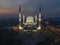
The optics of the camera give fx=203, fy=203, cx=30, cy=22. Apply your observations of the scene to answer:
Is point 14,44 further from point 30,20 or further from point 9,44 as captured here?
point 30,20

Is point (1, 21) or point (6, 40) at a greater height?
point (1, 21)

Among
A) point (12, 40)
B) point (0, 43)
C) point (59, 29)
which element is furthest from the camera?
point (59, 29)

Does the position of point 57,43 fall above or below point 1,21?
below

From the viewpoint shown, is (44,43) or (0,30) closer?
(44,43)

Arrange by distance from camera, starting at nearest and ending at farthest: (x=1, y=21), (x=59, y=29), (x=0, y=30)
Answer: (x=0, y=30), (x=1, y=21), (x=59, y=29)

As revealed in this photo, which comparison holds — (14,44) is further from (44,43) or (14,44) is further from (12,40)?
(44,43)

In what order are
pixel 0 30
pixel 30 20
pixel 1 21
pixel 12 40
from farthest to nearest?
1. pixel 30 20
2. pixel 1 21
3. pixel 0 30
4. pixel 12 40

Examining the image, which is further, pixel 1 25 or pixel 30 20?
pixel 30 20

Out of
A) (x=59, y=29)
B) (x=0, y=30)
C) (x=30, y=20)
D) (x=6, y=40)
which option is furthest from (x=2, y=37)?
(x=30, y=20)

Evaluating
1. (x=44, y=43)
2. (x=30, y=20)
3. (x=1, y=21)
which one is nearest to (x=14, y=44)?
(x=44, y=43)
